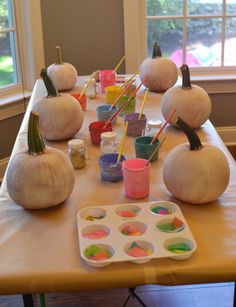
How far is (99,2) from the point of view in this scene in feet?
10.9

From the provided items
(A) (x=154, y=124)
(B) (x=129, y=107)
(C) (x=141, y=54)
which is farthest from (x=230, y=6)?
(A) (x=154, y=124)

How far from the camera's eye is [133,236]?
118cm

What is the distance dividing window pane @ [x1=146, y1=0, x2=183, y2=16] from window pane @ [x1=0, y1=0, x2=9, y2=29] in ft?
3.17

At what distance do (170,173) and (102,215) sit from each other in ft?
0.74

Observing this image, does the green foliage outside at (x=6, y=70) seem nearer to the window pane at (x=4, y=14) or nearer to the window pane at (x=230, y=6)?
the window pane at (x=4, y=14)

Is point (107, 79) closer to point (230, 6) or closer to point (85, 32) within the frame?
point (85, 32)

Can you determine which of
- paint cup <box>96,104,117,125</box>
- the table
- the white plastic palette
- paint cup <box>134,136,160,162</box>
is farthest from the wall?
the white plastic palette

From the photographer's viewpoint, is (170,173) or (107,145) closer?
(170,173)

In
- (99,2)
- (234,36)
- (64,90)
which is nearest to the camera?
(64,90)

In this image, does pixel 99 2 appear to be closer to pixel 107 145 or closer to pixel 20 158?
pixel 107 145

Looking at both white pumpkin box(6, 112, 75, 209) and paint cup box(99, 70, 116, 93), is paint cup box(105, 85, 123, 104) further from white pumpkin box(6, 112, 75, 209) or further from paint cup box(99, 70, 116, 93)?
white pumpkin box(6, 112, 75, 209)

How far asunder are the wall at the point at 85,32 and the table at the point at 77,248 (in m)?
2.00

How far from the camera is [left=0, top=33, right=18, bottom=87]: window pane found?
10.7ft

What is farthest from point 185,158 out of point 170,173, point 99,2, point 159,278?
point 99,2
